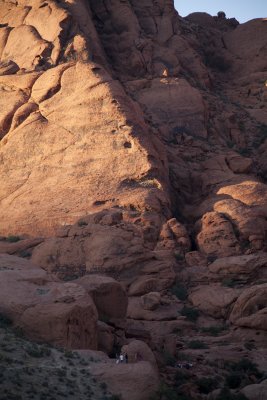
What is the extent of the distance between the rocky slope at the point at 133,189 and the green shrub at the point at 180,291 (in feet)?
0.16

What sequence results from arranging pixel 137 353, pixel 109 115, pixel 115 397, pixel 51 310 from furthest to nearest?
pixel 109 115 → pixel 51 310 → pixel 137 353 → pixel 115 397

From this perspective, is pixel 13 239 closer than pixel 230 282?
A: No

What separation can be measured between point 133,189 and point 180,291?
645cm

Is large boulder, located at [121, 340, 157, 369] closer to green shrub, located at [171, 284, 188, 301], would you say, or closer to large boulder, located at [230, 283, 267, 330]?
large boulder, located at [230, 283, 267, 330]

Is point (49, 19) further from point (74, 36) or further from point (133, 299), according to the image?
point (133, 299)

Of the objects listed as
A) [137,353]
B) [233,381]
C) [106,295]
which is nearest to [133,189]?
[106,295]

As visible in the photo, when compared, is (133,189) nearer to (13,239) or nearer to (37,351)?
(13,239)

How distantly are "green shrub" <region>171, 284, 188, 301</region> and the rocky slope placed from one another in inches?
1.9

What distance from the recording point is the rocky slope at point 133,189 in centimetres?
2077

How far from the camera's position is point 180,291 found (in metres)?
27.0

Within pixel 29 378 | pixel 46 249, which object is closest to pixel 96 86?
pixel 46 249

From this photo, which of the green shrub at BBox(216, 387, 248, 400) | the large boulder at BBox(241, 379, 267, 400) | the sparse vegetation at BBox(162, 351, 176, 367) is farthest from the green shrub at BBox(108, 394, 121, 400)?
the sparse vegetation at BBox(162, 351, 176, 367)

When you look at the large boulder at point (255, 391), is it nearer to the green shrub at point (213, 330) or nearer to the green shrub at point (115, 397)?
the green shrub at point (115, 397)

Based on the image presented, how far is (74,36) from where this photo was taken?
41.3 meters
